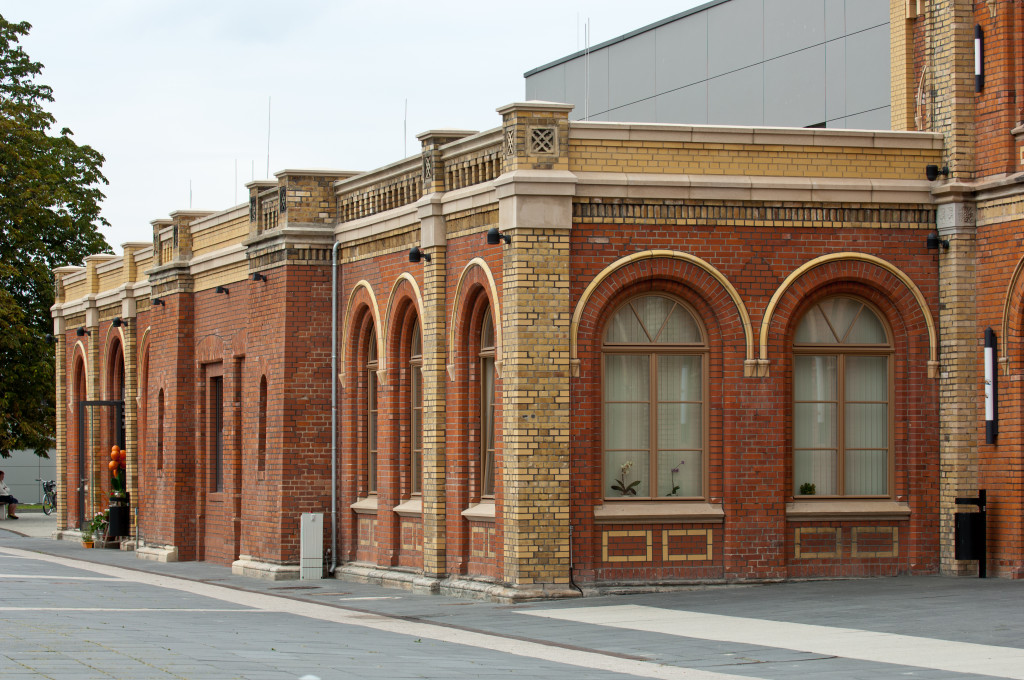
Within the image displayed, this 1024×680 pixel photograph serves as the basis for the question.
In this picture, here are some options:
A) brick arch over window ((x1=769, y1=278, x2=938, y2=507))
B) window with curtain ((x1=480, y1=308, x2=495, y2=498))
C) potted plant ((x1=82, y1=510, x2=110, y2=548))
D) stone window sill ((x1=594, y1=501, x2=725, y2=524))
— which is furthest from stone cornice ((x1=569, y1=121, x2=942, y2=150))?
potted plant ((x1=82, y1=510, x2=110, y2=548))

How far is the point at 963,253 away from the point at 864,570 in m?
4.15

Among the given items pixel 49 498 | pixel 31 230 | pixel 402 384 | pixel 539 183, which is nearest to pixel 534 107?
pixel 539 183

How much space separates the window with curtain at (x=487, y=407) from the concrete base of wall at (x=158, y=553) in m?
11.5

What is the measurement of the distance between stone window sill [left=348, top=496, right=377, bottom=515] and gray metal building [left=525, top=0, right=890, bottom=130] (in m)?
11.1

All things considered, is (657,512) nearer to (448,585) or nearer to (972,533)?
(448,585)

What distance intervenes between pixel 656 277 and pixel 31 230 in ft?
109

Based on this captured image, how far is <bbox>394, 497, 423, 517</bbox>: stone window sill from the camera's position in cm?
2216

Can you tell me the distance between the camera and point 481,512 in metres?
20.2

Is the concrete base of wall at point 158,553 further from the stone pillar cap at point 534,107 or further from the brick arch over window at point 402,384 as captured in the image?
the stone pillar cap at point 534,107

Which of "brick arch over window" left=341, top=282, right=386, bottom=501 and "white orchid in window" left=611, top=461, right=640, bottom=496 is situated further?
"brick arch over window" left=341, top=282, right=386, bottom=501

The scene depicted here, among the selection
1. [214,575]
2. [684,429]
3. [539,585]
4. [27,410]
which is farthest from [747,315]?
[27,410]

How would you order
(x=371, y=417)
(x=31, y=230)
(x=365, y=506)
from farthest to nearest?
(x=31, y=230), (x=371, y=417), (x=365, y=506)

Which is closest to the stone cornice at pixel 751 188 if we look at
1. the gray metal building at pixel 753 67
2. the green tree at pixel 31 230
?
the gray metal building at pixel 753 67

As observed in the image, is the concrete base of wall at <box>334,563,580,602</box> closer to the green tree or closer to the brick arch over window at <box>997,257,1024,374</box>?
the brick arch over window at <box>997,257,1024,374</box>
